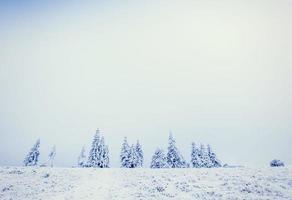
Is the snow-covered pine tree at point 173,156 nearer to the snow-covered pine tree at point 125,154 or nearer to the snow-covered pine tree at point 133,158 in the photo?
the snow-covered pine tree at point 133,158

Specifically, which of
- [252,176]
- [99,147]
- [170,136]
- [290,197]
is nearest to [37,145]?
[99,147]

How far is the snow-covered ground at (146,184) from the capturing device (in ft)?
104

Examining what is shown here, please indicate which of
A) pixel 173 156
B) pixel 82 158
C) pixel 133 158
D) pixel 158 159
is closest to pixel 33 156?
pixel 82 158

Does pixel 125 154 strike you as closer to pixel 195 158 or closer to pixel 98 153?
pixel 98 153

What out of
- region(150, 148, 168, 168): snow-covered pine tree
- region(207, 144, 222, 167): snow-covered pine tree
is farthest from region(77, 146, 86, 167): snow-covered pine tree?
region(207, 144, 222, 167): snow-covered pine tree

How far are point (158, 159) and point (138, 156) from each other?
6.00 m

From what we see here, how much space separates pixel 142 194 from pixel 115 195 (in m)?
3.45

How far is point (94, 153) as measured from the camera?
71562 millimetres

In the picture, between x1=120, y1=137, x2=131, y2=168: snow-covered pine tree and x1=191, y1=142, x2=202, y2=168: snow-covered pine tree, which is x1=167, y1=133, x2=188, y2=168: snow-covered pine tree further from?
x1=120, y1=137, x2=131, y2=168: snow-covered pine tree

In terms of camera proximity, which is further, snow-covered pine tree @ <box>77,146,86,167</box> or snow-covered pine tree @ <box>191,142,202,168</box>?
snow-covered pine tree @ <box>77,146,86,167</box>

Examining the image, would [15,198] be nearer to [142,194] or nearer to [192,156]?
[142,194]

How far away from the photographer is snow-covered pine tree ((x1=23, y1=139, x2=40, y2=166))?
247 feet

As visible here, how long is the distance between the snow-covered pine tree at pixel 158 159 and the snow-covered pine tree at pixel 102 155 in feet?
44.6

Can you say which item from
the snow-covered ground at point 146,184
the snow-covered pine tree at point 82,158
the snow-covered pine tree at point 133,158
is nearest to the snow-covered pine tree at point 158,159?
the snow-covered pine tree at point 133,158
